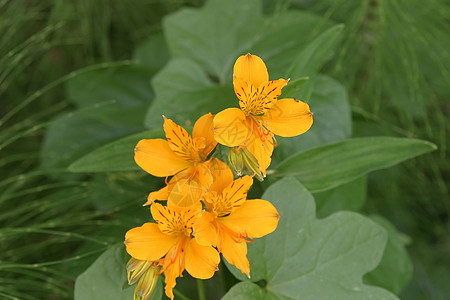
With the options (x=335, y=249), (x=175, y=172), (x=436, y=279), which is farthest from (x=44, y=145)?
(x=436, y=279)

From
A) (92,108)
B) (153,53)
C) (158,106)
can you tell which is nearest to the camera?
(158,106)

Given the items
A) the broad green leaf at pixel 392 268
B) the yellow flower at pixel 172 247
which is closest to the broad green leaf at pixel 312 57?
the yellow flower at pixel 172 247

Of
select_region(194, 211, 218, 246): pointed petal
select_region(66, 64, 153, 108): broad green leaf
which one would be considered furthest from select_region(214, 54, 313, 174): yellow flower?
select_region(66, 64, 153, 108): broad green leaf

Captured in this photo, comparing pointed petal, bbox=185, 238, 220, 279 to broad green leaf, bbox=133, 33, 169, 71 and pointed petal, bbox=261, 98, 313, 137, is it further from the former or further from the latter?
broad green leaf, bbox=133, 33, 169, 71

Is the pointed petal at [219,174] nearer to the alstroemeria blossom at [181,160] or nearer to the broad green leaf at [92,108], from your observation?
the alstroemeria blossom at [181,160]

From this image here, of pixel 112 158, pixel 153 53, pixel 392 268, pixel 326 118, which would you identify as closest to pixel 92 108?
pixel 153 53

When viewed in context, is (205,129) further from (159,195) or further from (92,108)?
(92,108)
